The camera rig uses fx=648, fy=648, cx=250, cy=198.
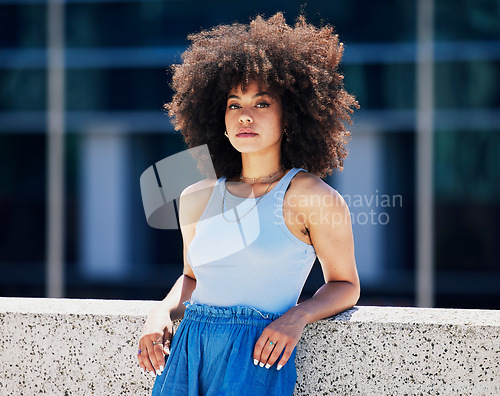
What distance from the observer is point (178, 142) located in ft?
28.6

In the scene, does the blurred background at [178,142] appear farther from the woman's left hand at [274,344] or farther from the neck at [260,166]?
the woman's left hand at [274,344]

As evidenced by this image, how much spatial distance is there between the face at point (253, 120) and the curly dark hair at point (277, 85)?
0.04 metres

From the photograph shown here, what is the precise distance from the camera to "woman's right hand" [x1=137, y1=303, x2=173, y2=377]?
2256 mm

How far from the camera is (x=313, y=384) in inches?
92.0

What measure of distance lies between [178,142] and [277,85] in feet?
20.8

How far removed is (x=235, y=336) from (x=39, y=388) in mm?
942

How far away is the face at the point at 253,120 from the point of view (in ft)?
7.88

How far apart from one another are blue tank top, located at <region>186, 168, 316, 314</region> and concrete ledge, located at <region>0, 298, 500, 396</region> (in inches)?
9.1

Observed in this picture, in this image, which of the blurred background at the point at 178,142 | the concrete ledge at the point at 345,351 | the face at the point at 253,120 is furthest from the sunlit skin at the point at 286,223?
the blurred background at the point at 178,142

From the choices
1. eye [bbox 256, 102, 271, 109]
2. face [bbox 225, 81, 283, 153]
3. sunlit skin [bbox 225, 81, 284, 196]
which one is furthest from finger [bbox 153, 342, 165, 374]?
eye [bbox 256, 102, 271, 109]

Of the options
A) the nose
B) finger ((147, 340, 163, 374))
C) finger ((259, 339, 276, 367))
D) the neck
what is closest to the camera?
finger ((259, 339, 276, 367))

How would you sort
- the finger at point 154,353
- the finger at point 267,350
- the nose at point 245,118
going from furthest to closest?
the nose at point 245,118, the finger at point 154,353, the finger at point 267,350

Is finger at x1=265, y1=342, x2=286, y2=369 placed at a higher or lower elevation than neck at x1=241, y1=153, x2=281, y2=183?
lower

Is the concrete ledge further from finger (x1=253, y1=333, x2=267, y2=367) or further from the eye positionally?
the eye
